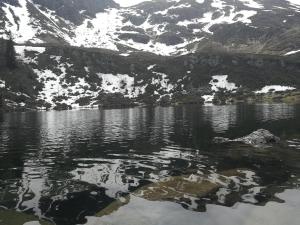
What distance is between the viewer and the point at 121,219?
78.9ft

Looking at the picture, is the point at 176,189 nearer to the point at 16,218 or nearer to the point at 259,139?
the point at 16,218

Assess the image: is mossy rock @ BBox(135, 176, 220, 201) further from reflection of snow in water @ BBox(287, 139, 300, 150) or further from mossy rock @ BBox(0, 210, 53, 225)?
reflection of snow in water @ BBox(287, 139, 300, 150)

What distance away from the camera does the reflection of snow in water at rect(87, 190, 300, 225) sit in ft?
77.7

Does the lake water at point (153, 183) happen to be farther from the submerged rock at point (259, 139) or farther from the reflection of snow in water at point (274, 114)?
the reflection of snow in water at point (274, 114)

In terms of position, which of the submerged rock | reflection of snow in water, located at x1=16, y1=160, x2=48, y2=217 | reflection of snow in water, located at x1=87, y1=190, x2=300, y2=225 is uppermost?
the submerged rock

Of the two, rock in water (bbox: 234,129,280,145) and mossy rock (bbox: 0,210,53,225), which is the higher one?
rock in water (bbox: 234,129,280,145)

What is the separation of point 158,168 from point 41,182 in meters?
11.8

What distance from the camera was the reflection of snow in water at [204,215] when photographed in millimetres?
23688

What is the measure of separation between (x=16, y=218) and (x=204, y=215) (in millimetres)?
11380

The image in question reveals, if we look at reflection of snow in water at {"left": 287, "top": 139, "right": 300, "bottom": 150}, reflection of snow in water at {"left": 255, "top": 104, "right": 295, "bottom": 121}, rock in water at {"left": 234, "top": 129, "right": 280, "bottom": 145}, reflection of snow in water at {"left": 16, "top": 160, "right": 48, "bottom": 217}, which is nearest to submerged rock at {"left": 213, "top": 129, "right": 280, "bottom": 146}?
rock in water at {"left": 234, "top": 129, "right": 280, "bottom": 145}

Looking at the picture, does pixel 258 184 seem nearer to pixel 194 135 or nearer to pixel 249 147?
pixel 249 147

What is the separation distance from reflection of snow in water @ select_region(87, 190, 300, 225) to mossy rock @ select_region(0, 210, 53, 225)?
313 centimetres

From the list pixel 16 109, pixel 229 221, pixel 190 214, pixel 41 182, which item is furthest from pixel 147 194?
pixel 16 109

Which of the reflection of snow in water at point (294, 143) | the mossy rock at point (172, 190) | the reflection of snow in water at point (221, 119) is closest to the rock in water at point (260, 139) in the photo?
the reflection of snow in water at point (294, 143)
